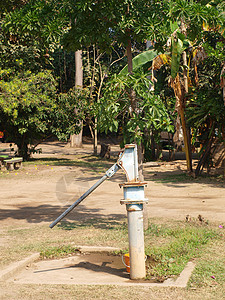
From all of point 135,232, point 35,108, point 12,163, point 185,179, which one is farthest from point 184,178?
point 135,232

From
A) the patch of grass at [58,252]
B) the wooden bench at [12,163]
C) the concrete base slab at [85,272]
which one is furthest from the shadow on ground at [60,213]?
the wooden bench at [12,163]

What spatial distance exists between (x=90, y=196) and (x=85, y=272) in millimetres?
6115

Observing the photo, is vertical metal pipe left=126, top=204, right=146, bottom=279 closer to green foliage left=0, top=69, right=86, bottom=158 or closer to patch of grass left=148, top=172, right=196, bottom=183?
patch of grass left=148, top=172, right=196, bottom=183

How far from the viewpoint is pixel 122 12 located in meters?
7.46

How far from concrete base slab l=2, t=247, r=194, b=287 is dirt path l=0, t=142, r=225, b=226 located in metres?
2.64

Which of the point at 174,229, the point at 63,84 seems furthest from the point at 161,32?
the point at 63,84

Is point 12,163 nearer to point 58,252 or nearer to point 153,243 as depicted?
point 58,252

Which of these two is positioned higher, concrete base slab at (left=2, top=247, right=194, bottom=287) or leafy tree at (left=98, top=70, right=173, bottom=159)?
leafy tree at (left=98, top=70, right=173, bottom=159)

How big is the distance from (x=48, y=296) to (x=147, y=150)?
1618 centimetres

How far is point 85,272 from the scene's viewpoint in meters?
5.78

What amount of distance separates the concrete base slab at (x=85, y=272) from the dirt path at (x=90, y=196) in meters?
2.64

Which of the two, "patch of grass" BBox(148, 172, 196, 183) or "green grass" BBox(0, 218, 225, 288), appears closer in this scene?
"green grass" BBox(0, 218, 225, 288)

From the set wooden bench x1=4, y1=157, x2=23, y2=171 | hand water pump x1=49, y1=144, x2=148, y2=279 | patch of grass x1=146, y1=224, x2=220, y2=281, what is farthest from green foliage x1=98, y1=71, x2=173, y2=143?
wooden bench x1=4, y1=157, x2=23, y2=171

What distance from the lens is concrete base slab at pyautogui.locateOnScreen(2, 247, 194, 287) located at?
17.2ft
